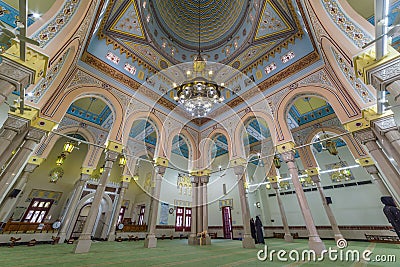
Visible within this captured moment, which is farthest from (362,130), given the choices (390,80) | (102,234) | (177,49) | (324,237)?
(102,234)

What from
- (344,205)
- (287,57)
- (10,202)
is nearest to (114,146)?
(10,202)

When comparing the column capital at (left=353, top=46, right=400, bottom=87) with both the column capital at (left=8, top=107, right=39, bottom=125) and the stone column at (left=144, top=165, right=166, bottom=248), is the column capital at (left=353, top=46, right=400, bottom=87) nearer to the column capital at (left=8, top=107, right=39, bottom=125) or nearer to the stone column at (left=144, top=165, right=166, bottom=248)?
the stone column at (left=144, top=165, right=166, bottom=248)

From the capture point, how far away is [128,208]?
14.9 metres

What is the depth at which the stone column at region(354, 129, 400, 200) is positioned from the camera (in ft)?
14.9

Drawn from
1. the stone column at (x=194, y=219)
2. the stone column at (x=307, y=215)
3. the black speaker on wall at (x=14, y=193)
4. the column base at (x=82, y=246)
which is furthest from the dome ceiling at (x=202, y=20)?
the black speaker on wall at (x=14, y=193)

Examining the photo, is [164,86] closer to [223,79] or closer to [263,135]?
[223,79]

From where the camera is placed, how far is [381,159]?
191 inches

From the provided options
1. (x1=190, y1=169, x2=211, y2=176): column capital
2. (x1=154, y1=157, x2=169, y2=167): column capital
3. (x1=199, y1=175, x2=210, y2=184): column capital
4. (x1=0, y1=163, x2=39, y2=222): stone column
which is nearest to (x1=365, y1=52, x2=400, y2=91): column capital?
(x1=190, y1=169, x2=211, y2=176): column capital

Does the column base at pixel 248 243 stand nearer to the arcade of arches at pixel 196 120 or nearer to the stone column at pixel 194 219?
the arcade of arches at pixel 196 120

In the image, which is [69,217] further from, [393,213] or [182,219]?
[393,213]

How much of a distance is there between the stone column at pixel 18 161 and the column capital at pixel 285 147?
8.34 metres

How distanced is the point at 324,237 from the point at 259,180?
5682mm

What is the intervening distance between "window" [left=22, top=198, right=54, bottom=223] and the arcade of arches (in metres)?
0.06

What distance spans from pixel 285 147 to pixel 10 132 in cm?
871
